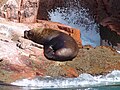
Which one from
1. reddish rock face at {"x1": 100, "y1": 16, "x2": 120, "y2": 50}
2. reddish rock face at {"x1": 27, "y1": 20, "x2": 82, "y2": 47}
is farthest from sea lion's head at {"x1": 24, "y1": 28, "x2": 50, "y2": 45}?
reddish rock face at {"x1": 100, "y1": 16, "x2": 120, "y2": 50}

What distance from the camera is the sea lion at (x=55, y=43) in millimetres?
10219

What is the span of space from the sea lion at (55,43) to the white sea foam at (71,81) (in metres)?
0.78

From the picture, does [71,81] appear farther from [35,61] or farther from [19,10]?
[19,10]

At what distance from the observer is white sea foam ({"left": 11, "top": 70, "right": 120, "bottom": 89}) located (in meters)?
8.93

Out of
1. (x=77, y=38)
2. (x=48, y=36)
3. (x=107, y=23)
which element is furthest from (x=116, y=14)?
(x=48, y=36)

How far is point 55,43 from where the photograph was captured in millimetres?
10586

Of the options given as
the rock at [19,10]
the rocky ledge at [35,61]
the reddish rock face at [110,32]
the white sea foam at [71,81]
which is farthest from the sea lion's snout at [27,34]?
the reddish rock face at [110,32]

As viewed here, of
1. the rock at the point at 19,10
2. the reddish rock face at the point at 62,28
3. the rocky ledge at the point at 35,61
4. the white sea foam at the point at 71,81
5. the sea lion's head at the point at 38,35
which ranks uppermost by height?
the rock at the point at 19,10

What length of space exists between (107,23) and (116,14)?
0.61 metres

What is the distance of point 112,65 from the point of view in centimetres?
1042

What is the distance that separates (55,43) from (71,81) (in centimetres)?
162

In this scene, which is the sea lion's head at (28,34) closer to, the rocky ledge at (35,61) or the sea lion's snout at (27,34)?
the sea lion's snout at (27,34)

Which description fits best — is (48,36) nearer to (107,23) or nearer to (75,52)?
(75,52)

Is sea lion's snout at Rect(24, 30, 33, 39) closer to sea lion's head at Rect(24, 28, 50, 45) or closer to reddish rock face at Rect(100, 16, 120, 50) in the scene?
sea lion's head at Rect(24, 28, 50, 45)
